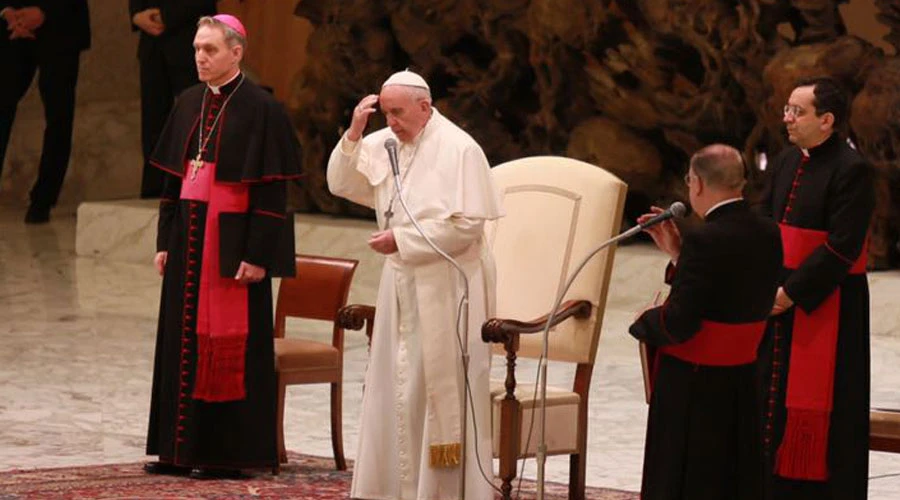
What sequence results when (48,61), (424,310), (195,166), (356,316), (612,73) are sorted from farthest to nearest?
(48,61)
(612,73)
(195,166)
(356,316)
(424,310)

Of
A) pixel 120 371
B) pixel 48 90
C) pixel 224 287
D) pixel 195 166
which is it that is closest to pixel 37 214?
pixel 48 90

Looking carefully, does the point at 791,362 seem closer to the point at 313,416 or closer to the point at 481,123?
the point at 313,416

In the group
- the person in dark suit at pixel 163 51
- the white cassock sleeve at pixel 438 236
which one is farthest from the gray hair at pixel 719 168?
the person in dark suit at pixel 163 51

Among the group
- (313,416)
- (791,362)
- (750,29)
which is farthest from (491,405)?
(750,29)

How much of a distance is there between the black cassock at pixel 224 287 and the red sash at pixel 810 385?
79.0 inches

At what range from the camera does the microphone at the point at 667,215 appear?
18.6 ft

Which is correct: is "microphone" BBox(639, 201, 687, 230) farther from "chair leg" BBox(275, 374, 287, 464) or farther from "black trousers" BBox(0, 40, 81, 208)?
"black trousers" BBox(0, 40, 81, 208)

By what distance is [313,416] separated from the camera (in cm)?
956

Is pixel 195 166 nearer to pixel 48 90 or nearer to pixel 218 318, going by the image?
pixel 218 318

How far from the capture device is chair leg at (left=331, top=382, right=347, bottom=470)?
8.41 meters

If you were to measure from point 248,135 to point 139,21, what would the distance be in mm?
6061

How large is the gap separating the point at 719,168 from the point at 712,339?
1.65 ft

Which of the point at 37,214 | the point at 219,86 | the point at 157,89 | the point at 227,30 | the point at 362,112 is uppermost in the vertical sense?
the point at 157,89

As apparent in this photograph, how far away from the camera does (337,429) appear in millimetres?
A: 8477
